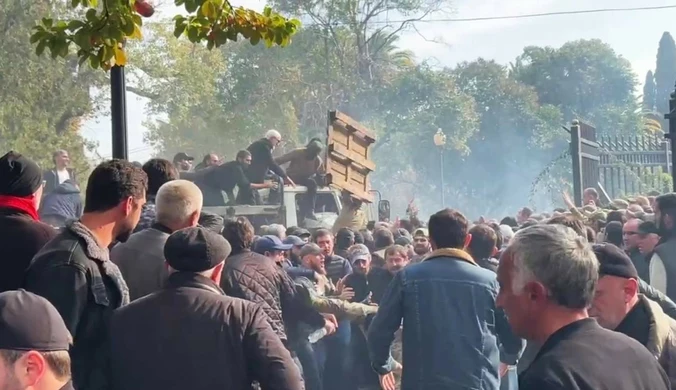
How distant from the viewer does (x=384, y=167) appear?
52.3 meters

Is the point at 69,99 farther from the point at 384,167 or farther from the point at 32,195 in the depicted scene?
the point at 384,167

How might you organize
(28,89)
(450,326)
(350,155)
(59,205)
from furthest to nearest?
1. (28,89)
2. (350,155)
3. (59,205)
4. (450,326)

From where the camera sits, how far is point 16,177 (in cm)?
471

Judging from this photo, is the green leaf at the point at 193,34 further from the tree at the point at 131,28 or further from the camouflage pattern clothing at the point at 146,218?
the camouflage pattern clothing at the point at 146,218

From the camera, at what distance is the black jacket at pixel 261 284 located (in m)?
6.10

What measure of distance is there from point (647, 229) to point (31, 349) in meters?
6.53

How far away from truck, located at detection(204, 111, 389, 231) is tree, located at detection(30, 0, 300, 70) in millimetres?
8048

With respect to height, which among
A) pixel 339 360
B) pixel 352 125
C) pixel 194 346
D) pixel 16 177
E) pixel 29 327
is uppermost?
pixel 352 125

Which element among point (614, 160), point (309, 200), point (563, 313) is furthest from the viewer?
point (614, 160)

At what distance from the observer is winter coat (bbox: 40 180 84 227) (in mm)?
11578

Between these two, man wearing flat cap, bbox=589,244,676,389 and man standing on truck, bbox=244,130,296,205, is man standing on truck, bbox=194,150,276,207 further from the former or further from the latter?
man wearing flat cap, bbox=589,244,676,389

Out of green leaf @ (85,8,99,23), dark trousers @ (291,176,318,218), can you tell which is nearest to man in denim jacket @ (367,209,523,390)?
green leaf @ (85,8,99,23)

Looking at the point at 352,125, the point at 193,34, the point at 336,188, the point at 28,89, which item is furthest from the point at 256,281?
the point at 28,89

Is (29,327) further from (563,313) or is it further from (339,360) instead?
(339,360)
